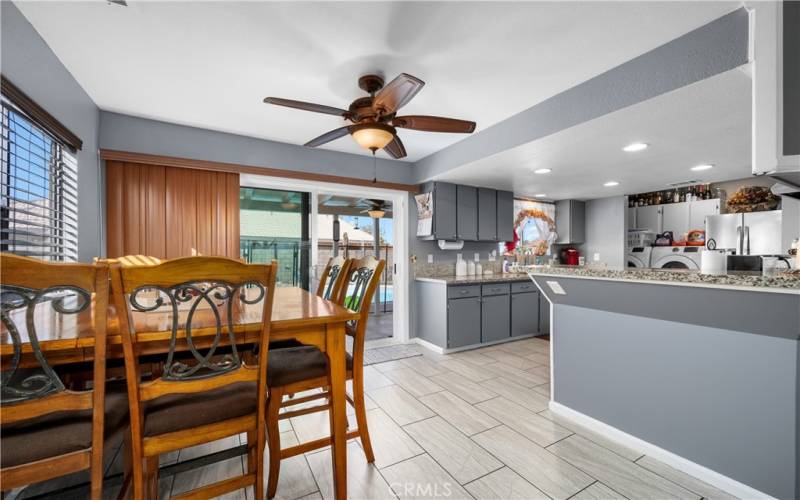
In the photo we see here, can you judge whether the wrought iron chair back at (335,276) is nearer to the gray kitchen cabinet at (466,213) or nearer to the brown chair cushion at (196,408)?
the brown chair cushion at (196,408)

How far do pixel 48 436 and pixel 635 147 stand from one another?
3.78m

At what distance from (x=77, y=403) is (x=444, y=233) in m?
3.50

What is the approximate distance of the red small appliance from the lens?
554cm

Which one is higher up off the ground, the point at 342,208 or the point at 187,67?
the point at 187,67

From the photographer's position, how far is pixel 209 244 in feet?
10.2

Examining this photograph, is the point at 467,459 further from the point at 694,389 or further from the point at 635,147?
the point at 635,147

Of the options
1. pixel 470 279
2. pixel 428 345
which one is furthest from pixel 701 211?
pixel 428 345

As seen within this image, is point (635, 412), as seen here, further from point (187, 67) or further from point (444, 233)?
point (187, 67)

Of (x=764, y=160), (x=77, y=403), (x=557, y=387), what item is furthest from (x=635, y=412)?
(x=77, y=403)

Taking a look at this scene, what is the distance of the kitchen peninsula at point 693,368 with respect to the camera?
1.51m

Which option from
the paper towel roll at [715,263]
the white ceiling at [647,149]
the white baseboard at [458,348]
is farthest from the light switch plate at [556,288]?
the white baseboard at [458,348]

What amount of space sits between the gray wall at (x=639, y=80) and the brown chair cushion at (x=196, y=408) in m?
2.53

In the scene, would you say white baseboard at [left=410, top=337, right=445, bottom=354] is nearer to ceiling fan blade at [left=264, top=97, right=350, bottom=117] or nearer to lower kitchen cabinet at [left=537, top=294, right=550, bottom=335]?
lower kitchen cabinet at [left=537, top=294, right=550, bottom=335]

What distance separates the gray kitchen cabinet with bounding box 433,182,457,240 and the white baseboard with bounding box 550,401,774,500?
2201 mm
